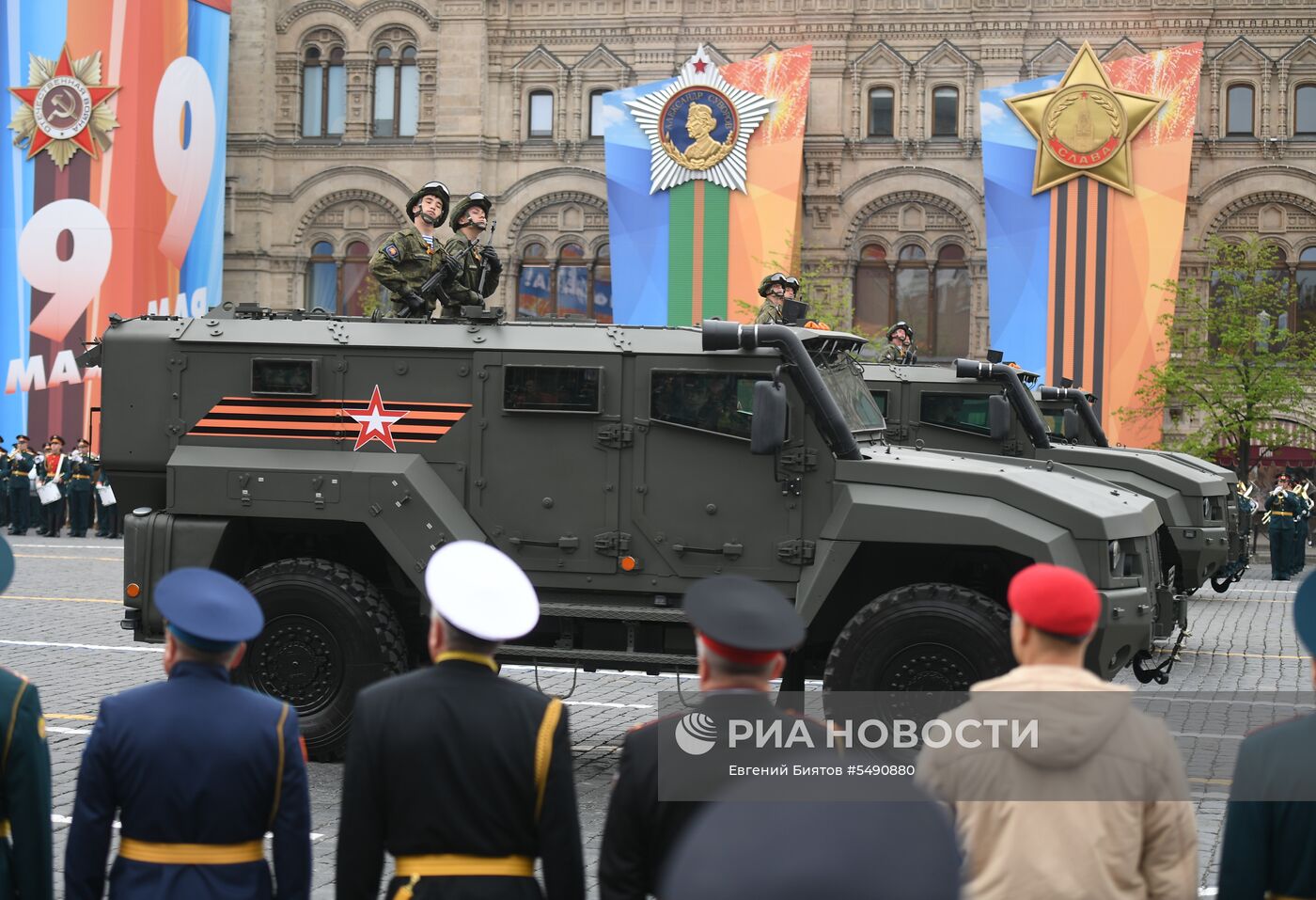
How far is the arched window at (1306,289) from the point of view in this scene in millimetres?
40031

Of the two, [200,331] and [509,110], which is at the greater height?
[509,110]

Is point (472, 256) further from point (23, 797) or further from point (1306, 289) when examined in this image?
point (1306, 289)

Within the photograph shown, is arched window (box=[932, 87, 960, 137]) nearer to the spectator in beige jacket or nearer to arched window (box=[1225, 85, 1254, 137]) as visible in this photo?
arched window (box=[1225, 85, 1254, 137])

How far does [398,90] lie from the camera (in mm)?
44000

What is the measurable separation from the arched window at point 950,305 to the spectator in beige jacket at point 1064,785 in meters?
38.3

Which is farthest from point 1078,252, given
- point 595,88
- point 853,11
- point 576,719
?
point 576,719

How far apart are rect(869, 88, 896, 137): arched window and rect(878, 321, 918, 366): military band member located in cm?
2373

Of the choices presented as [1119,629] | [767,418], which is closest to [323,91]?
[767,418]

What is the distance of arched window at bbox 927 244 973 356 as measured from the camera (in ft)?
137

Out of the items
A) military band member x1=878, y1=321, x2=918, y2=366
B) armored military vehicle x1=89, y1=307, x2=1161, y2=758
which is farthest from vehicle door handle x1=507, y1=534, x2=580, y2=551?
military band member x1=878, y1=321, x2=918, y2=366

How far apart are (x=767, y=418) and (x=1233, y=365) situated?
27.6 m

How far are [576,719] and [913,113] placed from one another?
3247 centimetres

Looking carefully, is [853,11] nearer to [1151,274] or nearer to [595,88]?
[595,88]

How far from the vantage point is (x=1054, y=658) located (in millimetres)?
3971
